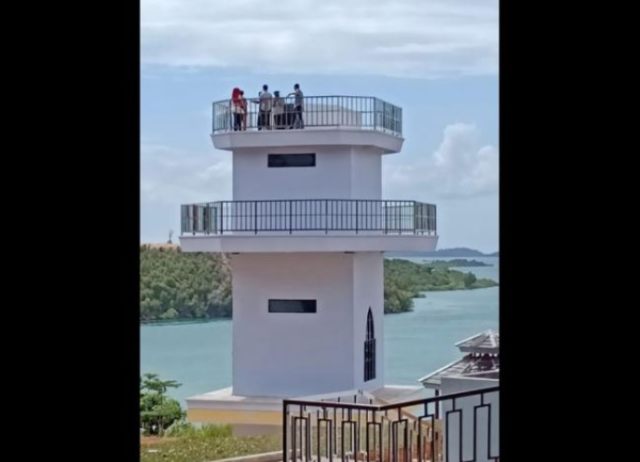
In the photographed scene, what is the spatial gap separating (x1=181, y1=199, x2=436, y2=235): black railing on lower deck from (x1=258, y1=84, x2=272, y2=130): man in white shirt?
1.01 meters

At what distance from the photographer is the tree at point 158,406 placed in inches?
486

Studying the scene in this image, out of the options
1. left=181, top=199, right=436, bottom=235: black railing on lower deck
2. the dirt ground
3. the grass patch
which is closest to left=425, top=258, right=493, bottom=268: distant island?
left=181, top=199, right=436, bottom=235: black railing on lower deck

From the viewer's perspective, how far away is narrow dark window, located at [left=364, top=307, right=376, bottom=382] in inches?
561

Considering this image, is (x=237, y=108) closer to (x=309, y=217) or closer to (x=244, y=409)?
(x=309, y=217)

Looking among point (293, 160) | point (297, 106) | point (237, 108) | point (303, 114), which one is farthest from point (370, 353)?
point (237, 108)

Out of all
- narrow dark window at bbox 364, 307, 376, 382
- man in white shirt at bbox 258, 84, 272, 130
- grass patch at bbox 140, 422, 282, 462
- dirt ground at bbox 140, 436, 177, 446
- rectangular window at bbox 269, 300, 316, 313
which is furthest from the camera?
narrow dark window at bbox 364, 307, 376, 382

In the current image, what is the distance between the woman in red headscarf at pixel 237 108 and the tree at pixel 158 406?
3.28 m

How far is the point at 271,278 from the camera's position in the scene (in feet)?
46.6

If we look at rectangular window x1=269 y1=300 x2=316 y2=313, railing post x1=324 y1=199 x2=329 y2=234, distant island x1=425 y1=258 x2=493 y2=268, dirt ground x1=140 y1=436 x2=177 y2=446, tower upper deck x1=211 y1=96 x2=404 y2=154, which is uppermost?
tower upper deck x1=211 y1=96 x2=404 y2=154

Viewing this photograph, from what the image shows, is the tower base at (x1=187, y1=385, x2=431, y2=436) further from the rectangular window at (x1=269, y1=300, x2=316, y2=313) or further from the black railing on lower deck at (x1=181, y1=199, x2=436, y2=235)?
the black railing on lower deck at (x1=181, y1=199, x2=436, y2=235)

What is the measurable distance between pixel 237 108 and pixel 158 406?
3.89 meters
